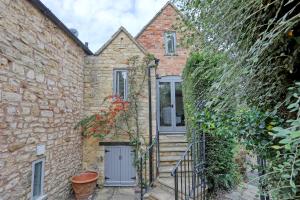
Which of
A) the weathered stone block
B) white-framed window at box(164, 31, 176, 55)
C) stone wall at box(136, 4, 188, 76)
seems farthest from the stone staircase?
white-framed window at box(164, 31, 176, 55)

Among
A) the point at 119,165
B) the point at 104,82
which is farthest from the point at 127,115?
the point at 119,165

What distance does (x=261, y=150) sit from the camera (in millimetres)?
1496

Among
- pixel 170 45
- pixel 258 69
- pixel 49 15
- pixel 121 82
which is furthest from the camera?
pixel 170 45

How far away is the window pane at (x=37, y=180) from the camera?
3951 millimetres

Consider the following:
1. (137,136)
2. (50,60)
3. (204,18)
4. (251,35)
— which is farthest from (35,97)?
(251,35)

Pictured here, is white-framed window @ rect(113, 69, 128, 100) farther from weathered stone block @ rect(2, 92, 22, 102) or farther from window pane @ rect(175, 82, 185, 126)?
weathered stone block @ rect(2, 92, 22, 102)

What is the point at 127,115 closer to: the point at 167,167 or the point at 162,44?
the point at 167,167

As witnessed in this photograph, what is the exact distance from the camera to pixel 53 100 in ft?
15.3

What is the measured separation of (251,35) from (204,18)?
0.48 meters

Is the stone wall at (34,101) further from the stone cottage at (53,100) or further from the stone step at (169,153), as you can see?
→ the stone step at (169,153)

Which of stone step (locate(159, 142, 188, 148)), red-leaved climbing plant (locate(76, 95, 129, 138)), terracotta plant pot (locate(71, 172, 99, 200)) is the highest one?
red-leaved climbing plant (locate(76, 95, 129, 138))

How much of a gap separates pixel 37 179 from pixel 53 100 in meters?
1.71

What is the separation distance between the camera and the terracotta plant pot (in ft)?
17.6

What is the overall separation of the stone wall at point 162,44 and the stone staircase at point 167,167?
370cm
